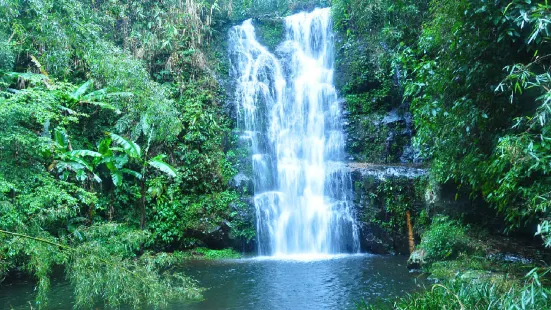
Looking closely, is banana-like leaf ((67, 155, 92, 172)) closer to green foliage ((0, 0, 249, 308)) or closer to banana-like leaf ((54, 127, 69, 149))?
green foliage ((0, 0, 249, 308))

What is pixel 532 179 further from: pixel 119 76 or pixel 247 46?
pixel 247 46

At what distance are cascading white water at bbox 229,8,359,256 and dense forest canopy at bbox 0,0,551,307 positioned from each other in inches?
28.1

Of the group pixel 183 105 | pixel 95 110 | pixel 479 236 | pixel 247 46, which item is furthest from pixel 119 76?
pixel 479 236

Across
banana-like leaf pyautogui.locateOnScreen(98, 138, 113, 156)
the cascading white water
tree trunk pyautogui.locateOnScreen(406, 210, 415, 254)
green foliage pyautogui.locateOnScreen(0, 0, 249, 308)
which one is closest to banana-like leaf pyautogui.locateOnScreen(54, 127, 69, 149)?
green foliage pyautogui.locateOnScreen(0, 0, 249, 308)

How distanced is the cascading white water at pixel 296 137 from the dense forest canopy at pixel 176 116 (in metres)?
0.71

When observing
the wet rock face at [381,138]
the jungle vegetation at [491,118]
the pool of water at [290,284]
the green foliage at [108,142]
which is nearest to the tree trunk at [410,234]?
the pool of water at [290,284]

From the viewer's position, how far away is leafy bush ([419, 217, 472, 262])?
9.52 meters

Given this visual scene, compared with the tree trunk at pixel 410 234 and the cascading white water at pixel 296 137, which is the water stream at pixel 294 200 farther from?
the tree trunk at pixel 410 234

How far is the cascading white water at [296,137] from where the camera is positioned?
13.8m

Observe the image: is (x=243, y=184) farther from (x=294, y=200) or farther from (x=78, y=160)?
(x=78, y=160)

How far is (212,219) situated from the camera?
14.1m

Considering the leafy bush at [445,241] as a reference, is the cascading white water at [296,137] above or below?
above

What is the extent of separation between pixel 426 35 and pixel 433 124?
184cm

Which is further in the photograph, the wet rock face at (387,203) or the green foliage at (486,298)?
the wet rock face at (387,203)
